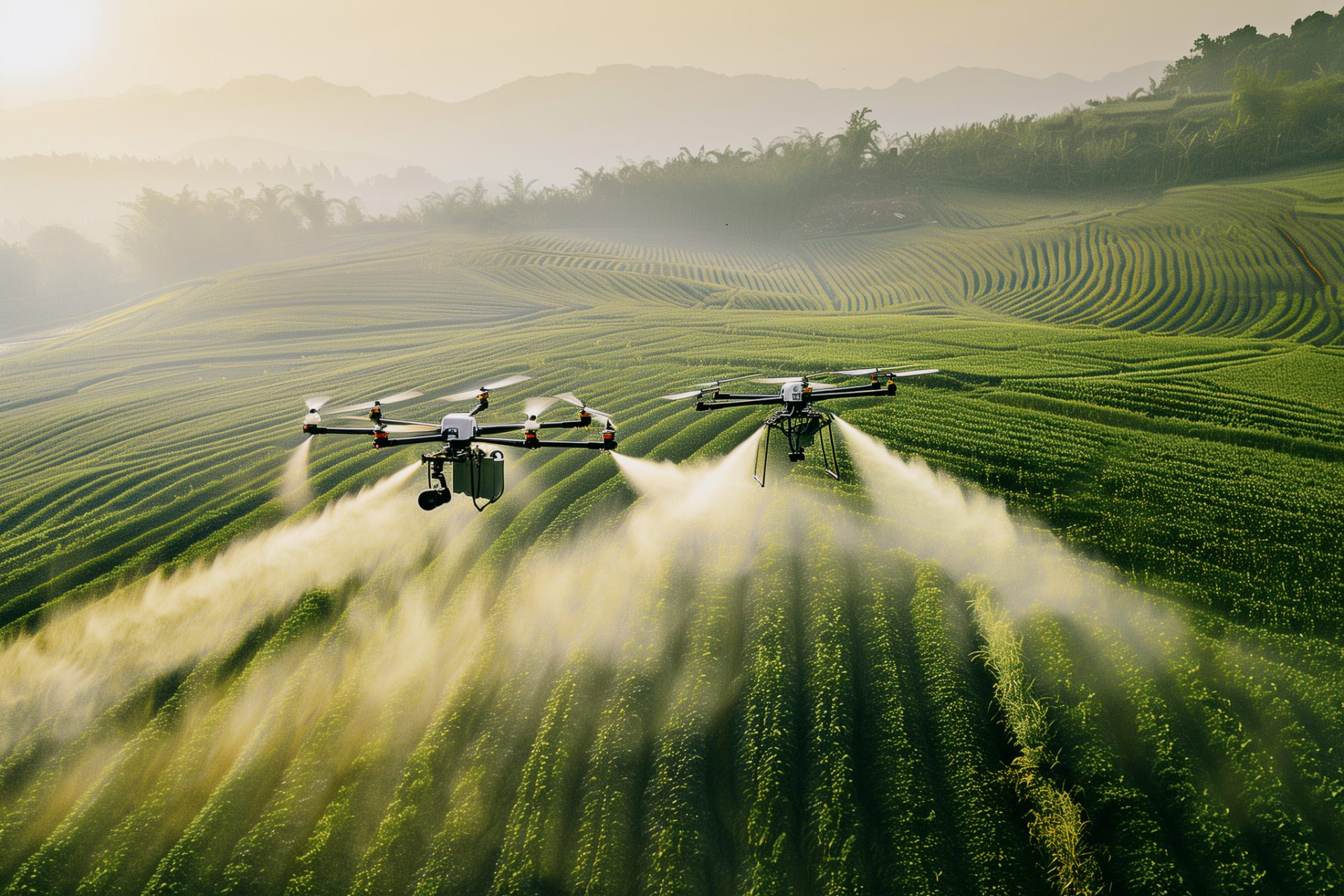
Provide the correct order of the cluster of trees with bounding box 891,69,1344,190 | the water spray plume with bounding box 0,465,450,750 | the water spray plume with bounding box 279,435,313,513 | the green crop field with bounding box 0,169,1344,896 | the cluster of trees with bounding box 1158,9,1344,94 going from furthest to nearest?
the cluster of trees with bounding box 1158,9,1344,94 < the cluster of trees with bounding box 891,69,1344,190 < the water spray plume with bounding box 279,435,313,513 < the water spray plume with bounding box 0,465,450,750 < the green crop field with bounding box 0,169,1344,896

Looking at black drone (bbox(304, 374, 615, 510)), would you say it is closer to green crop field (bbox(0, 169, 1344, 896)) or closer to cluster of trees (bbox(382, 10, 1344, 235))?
green crop field (bbox(0, 169, 1344, 896))

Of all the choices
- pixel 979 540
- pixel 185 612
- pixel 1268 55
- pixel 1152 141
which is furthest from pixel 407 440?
pixel 1268 55

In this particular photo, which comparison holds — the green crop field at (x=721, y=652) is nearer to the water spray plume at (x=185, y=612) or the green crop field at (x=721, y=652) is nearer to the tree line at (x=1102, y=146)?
the water spray plume at (x=185, y=612)

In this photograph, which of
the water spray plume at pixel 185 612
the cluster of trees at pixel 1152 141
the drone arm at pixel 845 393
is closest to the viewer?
the drone arm at pixel 845 393

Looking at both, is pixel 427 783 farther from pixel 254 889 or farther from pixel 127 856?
pixel 127 856

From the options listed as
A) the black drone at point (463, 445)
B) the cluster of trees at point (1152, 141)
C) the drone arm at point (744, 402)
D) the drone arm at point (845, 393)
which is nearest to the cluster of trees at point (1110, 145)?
the cluster of trees at point (1152, 141)

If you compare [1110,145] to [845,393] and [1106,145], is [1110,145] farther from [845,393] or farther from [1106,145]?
[845,393]

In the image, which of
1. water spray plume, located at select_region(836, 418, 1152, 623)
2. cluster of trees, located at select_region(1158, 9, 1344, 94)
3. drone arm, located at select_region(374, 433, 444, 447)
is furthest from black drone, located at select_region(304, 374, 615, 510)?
cluster of trees, located at select_region(1158, 9, 1344, 94)
